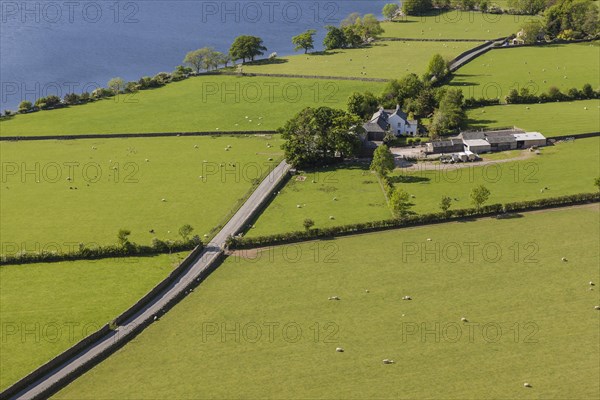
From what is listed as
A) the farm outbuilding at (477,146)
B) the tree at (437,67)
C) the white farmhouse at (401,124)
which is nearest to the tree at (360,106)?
the white farmhouse at (401,124)

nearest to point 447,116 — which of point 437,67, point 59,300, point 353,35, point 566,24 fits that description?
→ point 437,67

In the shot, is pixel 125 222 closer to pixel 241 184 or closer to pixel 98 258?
pixel 98 258

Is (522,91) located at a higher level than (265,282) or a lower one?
higher

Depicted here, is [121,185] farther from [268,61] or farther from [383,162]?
[268,61]

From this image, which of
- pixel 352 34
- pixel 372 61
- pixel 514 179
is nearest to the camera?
pixel 514 179

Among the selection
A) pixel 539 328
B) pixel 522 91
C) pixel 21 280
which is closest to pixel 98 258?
pixel 21 280

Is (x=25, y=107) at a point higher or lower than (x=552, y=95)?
lower

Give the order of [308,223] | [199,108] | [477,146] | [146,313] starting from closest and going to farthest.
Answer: [146,313], [308,223], [477,146], [199,108]
